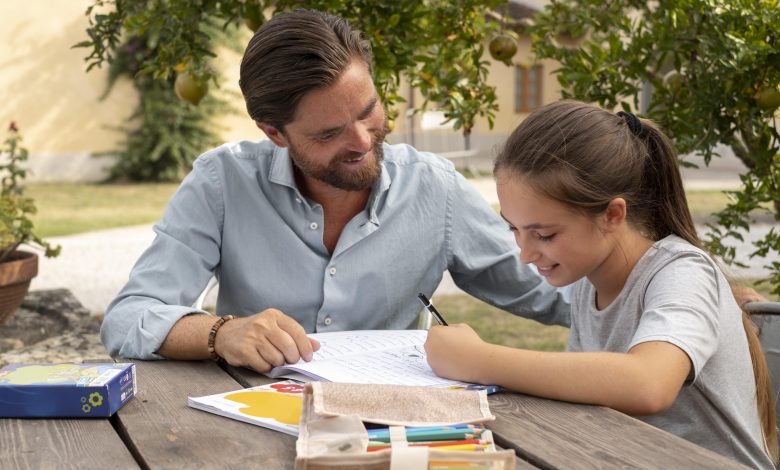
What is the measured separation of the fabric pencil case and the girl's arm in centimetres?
12

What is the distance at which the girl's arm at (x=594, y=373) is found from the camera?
1.41m

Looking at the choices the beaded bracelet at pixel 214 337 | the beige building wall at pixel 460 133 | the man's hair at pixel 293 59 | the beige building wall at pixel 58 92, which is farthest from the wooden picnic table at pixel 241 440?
the beige building wall at pixel 58 92

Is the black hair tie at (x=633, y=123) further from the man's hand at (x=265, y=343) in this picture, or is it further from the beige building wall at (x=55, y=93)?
the beige building wall at (x=55, y=93)

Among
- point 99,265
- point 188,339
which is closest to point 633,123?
point 188,339

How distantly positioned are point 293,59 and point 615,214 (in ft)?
2.51

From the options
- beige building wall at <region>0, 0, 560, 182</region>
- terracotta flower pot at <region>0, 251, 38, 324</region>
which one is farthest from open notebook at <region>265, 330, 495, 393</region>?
beige building wall at <region>0, 0, 560, 182</region>

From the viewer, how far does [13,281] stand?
394cm

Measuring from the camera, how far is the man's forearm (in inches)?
67.9

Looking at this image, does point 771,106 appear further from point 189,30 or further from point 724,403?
point 189,30

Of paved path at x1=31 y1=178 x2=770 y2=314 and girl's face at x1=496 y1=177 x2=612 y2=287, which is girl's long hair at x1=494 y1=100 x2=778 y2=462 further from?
paved path at x1=31 y1=178 x2=770 y2=314

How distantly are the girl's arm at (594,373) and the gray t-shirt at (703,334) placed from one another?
67 millimetres

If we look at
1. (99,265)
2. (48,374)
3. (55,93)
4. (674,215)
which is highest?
(674,215)

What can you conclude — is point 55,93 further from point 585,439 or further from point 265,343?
point 585,439

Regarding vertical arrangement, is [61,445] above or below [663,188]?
below
